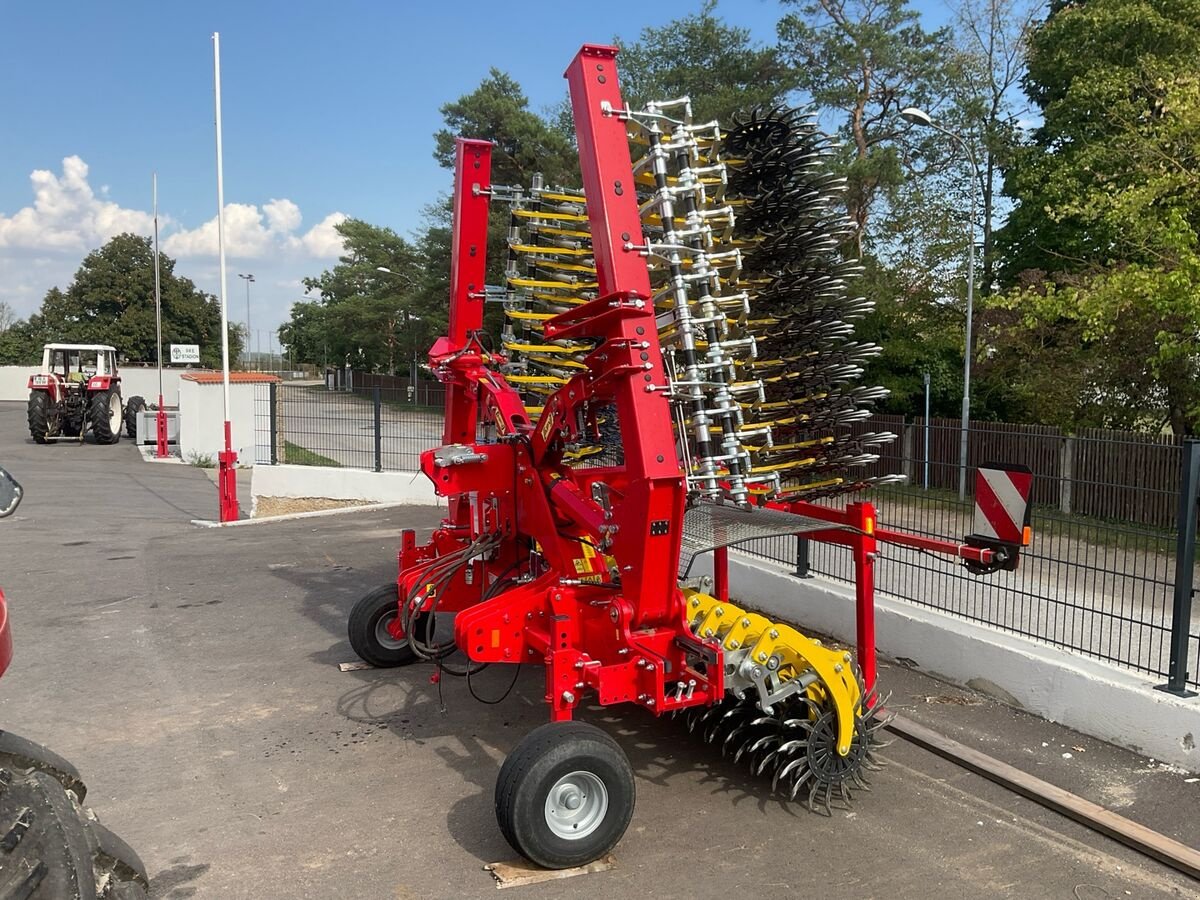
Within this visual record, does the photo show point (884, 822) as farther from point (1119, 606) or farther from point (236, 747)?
point (236, 747)

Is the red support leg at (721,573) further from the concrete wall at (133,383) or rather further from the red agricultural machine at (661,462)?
the concrete wall at (133,383)

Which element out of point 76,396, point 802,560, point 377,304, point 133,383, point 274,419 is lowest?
point 802,560

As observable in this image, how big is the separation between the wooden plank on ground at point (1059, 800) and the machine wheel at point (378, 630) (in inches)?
134

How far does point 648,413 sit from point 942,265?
20.5m

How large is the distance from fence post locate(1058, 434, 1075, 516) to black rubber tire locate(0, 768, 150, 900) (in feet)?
17.6

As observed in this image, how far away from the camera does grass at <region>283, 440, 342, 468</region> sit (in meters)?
14.1

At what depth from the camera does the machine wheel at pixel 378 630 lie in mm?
6555

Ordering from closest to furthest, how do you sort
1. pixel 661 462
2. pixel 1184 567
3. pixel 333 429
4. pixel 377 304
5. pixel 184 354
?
pixel 661 462 → pixel 1184 567 → pixel 333 429 → pixel 184 354 → pixel 377 304

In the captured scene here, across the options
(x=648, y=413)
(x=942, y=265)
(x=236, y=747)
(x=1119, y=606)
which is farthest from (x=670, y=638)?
(x=942, y=265)

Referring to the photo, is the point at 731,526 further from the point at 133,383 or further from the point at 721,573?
the point at 133,383

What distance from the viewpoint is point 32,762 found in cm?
280

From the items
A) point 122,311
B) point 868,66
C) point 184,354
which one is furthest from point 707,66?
point 122,311

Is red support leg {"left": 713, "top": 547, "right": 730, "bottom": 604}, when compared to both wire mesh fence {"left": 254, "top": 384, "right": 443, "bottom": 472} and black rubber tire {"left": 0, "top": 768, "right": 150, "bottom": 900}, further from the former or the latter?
wire mesh fence {"left": 254, "top": 384, "right": 443, "bottom": 472}

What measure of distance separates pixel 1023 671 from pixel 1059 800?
4.03ft
